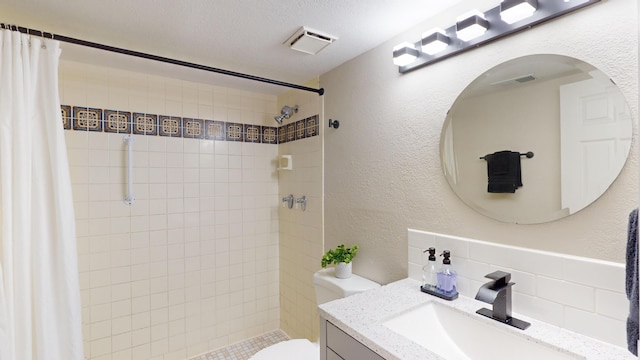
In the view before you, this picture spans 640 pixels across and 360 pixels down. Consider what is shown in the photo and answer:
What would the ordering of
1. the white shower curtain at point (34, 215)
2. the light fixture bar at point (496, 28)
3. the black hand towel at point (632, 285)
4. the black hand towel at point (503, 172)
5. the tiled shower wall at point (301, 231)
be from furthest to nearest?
the tiled shower wall at point (301, 231) < the white shower curtain at point (34, 215) < the black hand towel at point (503, 172) < the light fixture bar at point (496, 28) < the black hand towel at point (632, 285)

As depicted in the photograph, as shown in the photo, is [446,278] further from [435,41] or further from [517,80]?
[435,41]

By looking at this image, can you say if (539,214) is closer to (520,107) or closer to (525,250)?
(525,250)

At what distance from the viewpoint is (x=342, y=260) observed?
184 centimetres

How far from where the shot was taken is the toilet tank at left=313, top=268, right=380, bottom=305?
5.58 ft

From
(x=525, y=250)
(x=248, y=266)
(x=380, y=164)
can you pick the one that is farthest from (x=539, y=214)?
(x=248, y=266)

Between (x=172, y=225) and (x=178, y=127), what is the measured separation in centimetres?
78

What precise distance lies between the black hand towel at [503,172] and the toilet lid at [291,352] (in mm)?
1284

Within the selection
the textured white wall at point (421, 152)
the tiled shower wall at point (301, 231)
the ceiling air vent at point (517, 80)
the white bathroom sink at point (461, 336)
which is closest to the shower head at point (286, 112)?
the tiled shower wall at point (301, 231)

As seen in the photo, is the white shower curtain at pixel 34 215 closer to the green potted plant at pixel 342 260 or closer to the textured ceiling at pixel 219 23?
the textured ceiling at pixel 219 23

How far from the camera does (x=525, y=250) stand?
111 centimetres

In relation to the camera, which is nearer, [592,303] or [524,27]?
[592,303]

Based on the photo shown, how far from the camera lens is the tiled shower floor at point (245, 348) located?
95.0 inches


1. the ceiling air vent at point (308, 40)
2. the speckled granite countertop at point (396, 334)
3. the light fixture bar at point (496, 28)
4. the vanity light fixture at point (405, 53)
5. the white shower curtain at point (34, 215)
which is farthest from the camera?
the ceiling air vent at point (308, 40)

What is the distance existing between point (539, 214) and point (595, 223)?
6.0 inches
